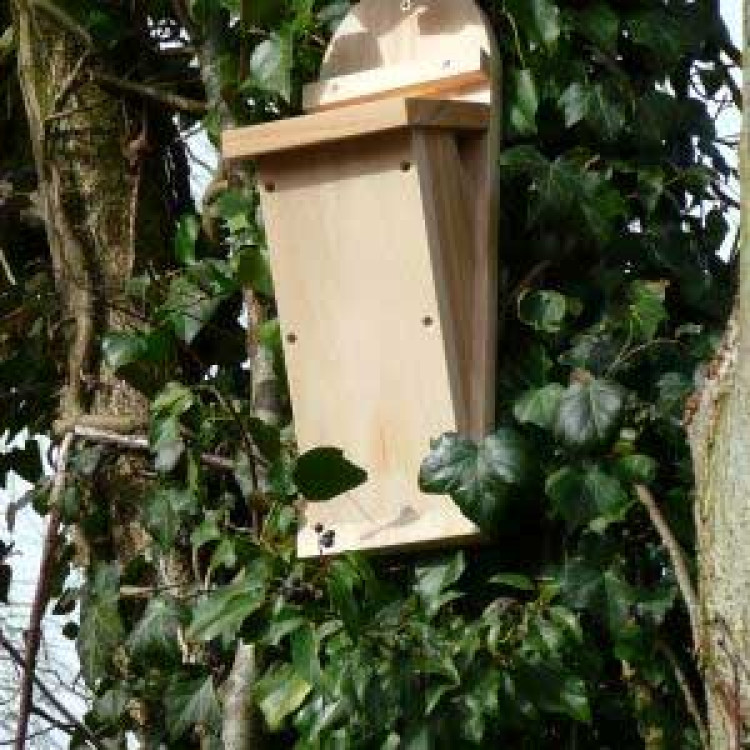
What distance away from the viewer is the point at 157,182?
2.89 meters

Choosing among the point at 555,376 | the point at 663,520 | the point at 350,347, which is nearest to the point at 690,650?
the point at 663,520

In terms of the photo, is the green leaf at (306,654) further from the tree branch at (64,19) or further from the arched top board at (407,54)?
the tree branch at (64,19)

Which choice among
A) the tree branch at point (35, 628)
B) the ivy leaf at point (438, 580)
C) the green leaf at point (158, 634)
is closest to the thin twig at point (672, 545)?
the ivy leaf at point (438, 580)

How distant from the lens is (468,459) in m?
2.21

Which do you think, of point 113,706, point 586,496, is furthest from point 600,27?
point 113,706

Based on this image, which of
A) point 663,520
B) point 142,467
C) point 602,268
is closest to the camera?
point 663,520

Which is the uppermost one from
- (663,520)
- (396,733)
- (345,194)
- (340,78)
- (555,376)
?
(340,78)

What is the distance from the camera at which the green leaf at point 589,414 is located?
2.20 m

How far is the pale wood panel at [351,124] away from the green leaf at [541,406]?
12.0 inches

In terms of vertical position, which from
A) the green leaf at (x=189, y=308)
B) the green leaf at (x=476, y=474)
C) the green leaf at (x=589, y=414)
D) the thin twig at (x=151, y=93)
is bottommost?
the green leaf at (x=476, y=474)

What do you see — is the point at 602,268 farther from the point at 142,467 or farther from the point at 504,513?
the point at 142,467

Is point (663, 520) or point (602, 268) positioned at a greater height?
point (602, 268)

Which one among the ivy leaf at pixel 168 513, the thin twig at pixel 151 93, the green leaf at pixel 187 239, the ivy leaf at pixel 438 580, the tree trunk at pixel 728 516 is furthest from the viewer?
the thin twig at pixel 151 93

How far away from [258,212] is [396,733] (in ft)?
2.14
